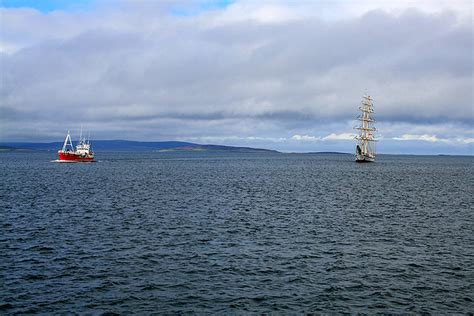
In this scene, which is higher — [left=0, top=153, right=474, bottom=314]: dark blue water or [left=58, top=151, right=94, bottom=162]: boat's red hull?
[left=58, top=151, right=94, bottom=162]: boat's red hull

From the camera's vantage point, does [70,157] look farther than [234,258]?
Yes

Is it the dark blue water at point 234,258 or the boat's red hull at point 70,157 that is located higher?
the boat's red hull at point 70,157

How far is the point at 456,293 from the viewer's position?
23.9 meters

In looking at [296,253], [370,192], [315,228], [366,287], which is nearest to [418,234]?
[315,228]

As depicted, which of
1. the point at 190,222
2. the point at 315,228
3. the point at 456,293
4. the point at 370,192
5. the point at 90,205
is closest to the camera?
the point at 456,293

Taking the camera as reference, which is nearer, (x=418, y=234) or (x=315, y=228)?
(x=418, y=234)

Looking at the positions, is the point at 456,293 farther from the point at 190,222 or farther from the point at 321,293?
the point at 190,222

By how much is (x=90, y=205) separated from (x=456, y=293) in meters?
44.5

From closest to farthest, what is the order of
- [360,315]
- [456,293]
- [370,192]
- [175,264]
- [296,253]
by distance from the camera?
[360,315], [456,293], [175,264], [296,253], [370,192]

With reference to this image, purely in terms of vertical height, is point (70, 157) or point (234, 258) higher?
point (70, 157)

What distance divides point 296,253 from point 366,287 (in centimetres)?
756

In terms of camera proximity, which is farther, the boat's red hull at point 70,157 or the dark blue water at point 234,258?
the boat's red hull at point 70,157

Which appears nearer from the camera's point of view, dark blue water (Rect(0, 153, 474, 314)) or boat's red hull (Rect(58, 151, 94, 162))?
dark blue water (Rect(0, 153, 474, 314))

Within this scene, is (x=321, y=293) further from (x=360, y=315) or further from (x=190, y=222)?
(x=190, y=222)
